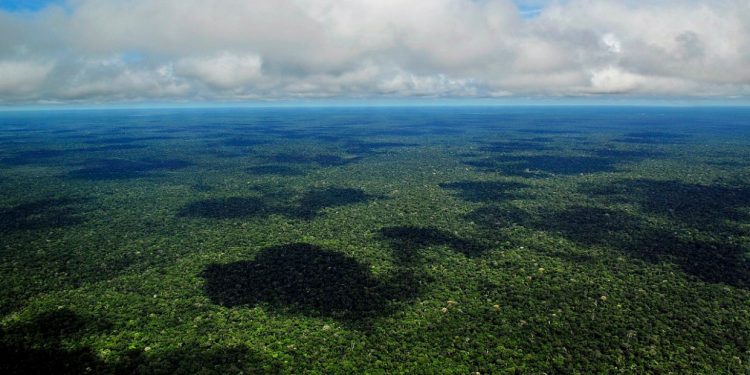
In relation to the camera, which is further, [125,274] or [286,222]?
[286,222]

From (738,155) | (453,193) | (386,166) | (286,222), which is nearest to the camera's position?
(286,222)

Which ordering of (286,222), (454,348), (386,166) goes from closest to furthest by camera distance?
(454,348) → (286,222) → (386,166)

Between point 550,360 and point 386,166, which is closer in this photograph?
point 550,360

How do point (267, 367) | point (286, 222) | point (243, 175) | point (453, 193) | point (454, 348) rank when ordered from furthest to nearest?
point (243, 175), point (453, 193), point (286, 222), point (454, 348), point (267, 367)

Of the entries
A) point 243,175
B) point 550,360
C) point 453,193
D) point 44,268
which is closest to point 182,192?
point 243,175

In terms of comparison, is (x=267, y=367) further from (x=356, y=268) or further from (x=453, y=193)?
(x=453, y=193)

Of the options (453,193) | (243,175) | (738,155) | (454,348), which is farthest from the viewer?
(738,155)

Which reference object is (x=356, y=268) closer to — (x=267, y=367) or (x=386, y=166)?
(x=267, y=367)

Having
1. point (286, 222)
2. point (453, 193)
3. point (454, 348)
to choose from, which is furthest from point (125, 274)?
point (453, 193)
